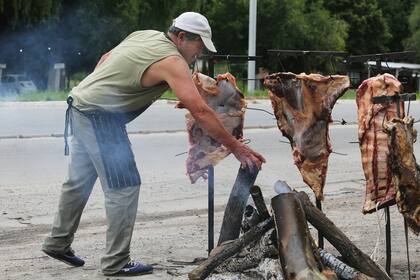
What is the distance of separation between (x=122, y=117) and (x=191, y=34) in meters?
0.77

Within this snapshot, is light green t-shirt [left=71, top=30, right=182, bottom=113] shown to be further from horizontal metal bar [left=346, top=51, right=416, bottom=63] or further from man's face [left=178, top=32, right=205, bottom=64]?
horizontal metal bar [left=346, top=51, right=416, bottom=63]

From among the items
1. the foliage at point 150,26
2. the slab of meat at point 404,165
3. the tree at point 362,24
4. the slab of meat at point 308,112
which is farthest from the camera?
the tree at point 362,24

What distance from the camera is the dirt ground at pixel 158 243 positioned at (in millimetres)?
5332

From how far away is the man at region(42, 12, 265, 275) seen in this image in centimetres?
466

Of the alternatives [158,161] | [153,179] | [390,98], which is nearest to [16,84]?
[158,161]

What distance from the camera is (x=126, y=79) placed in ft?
15.9

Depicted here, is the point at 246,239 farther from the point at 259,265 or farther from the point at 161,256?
the point at 161,256

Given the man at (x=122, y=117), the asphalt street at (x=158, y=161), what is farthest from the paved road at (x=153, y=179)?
the man at (x=122, y=117)

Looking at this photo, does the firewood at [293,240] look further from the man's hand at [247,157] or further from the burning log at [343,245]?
the man's hand at [247,157]

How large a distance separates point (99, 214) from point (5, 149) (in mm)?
4888

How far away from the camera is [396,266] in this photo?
5.64 metres

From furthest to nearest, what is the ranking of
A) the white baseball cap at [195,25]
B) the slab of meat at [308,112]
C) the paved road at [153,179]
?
the paved road at [153,179], the slab of meat at [308,112], the white baseball cap at [195,25]

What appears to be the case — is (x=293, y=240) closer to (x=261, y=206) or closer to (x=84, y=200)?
(x=261, y=206)

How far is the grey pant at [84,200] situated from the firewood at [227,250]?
800 mm
